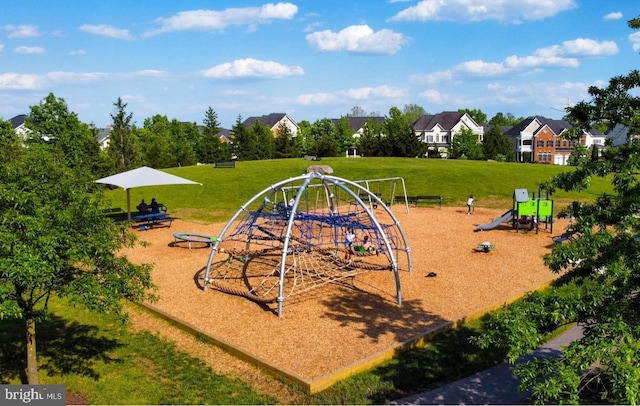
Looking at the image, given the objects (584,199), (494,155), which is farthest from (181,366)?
(494,155)

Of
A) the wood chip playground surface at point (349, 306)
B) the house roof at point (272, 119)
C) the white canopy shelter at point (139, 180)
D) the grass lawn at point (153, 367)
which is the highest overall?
the house roof at point (272, 119)

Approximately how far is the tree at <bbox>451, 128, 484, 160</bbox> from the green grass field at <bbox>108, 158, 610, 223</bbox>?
2520cm

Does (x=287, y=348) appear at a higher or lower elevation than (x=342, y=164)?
lower

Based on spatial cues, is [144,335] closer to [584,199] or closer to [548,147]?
[584,199]

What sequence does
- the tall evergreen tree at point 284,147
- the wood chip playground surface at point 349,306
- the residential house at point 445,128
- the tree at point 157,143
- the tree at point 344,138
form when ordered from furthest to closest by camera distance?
the residential house at point 445,128, the tree at point 344,138, the tall evergreen tree at point 284,147, the tree at point 157,143, the wood chip playground surface at point 349,306

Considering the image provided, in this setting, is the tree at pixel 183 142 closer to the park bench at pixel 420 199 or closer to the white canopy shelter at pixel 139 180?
the park bench at pixel 420 199

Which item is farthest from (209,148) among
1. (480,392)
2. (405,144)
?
(480,392)

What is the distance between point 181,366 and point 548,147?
87083 mm

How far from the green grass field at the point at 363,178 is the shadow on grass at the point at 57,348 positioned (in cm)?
1597

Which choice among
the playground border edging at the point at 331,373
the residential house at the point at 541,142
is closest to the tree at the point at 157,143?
the playground border edging at the point at 331,373

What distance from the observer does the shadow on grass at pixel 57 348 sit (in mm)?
11281

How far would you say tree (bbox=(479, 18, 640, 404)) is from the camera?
604 cm

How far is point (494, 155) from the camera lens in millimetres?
77062

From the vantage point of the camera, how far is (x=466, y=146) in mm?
78625
